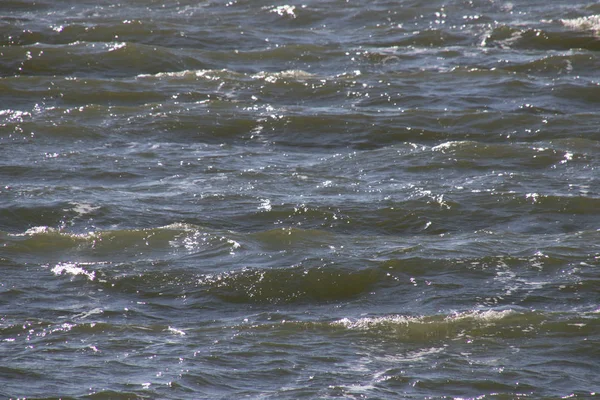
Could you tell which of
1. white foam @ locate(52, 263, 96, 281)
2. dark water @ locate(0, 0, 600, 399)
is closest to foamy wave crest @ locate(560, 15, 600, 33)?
dark water @ locate(0, 0, 600, 399)

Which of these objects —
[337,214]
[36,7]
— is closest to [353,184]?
[337,214]

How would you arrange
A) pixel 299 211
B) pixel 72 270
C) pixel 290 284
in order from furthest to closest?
pixel 299 211
pixel 72 270
pixel 290 284

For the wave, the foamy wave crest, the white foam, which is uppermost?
the foamy wave crest

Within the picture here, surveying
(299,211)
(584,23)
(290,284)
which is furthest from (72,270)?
(584,23)

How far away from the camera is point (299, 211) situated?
10555 mm

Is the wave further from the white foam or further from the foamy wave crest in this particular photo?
the foamy wave crest

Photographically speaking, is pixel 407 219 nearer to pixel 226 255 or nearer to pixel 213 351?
pixel 226 255

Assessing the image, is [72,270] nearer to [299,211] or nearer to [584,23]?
[299,211]

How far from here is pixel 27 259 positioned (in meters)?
9.12

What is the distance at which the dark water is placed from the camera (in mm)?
7059

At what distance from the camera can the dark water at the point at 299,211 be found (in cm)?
706

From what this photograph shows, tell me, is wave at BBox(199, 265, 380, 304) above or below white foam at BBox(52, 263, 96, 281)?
below

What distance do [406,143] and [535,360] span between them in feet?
20.4

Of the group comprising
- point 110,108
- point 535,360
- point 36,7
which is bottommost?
point 535,360
